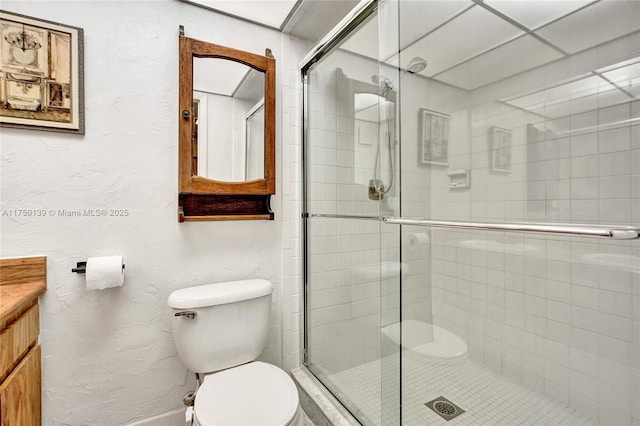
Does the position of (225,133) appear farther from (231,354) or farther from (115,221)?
(231,354)

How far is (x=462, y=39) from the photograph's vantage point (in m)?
1.21

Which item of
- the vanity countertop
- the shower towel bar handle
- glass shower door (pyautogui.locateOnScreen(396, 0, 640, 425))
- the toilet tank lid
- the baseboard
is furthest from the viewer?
the baseboard

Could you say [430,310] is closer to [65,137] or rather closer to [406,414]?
[406,414]

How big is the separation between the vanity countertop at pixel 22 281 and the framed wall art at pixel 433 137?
157 cm

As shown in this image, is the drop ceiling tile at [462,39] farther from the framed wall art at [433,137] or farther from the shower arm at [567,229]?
the shower arm at [567,229]

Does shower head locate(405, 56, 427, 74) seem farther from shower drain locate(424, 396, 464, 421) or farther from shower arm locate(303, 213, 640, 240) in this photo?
shower drain locate(424, 396, 464, 421)

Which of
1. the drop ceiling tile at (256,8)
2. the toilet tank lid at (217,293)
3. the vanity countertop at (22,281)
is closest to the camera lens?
the vanity countertop at (22,281)

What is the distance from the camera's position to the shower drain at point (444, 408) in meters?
1.26

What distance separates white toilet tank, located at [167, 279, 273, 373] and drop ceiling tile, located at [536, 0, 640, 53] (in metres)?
1.46

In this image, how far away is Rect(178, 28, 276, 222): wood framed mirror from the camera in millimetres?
1398

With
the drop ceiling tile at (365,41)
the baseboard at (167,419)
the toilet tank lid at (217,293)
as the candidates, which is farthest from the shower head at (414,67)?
the baseboard at (167,419)

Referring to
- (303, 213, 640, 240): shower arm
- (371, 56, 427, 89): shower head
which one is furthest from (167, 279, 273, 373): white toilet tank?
(371, 56, 427, 89): shower head

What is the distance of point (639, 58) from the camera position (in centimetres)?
81

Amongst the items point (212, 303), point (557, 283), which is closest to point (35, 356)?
point (212, 303)
